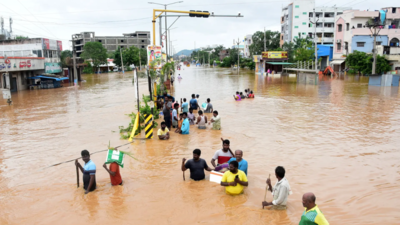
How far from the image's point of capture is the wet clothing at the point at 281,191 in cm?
661

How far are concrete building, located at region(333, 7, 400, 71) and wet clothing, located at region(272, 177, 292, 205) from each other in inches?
2117

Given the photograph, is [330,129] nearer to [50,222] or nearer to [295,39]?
[50,222]

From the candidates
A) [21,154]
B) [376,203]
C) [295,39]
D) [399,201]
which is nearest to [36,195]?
[21,154]

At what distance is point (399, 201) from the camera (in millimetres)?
7309

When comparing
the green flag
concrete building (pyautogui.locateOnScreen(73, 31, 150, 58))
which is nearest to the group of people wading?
the green flag

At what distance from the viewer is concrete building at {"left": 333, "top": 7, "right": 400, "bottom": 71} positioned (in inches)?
2111

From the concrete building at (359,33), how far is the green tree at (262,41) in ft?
106

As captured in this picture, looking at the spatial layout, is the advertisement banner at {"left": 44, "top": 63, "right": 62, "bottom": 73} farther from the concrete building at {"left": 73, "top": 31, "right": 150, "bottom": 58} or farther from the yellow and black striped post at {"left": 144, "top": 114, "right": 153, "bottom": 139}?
the concrete building at {"left": 73, "top": 31, "right": 150, "bottom": 58}

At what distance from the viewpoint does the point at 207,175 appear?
30.0 feet

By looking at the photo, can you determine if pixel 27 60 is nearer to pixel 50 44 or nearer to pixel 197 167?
pixel 50 44

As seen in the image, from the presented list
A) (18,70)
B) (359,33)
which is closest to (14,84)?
(18,70)

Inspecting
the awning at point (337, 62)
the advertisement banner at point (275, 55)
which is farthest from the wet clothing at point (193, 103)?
the awning at point (337, 62)

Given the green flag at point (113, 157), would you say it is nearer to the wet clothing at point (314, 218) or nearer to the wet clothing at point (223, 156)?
the wet clothing at point (223, 156)

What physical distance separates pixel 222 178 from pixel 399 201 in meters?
3.99
